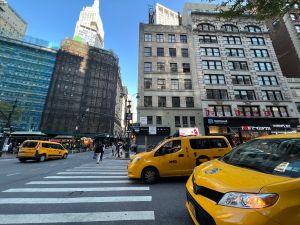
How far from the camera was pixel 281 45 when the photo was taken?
38.5 m

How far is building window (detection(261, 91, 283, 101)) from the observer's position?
3100cm

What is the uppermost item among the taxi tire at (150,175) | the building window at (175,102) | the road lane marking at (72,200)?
the building window at (175,102)

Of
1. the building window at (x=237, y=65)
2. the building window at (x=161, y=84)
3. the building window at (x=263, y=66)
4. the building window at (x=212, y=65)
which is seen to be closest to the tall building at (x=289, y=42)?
the building window at (x=263, y=66)

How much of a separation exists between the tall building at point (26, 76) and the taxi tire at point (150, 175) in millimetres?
67486

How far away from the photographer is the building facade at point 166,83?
29.1 meters

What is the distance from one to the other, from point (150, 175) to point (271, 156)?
519cm

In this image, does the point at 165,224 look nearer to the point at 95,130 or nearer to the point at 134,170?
the point at 134,170

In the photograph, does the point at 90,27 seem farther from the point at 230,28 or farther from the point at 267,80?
the point at 267,80

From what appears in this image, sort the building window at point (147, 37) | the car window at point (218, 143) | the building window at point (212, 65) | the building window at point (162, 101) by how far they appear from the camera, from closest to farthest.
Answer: the car window at point (218, 143) → the building window at point (162, 101) → the building window at point (212, 65) → the building window at point (147, 37)

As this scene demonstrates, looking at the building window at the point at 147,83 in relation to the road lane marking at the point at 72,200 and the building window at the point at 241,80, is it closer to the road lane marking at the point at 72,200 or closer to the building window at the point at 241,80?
the building window at the point at 241,80

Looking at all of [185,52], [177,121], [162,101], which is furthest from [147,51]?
[177,121]

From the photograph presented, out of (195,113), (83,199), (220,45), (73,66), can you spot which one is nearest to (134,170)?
(83,199)

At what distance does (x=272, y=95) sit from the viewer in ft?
102

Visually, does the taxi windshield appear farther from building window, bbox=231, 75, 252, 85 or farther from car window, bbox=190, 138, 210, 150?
building window, bbox=231, 75, 252, 85
